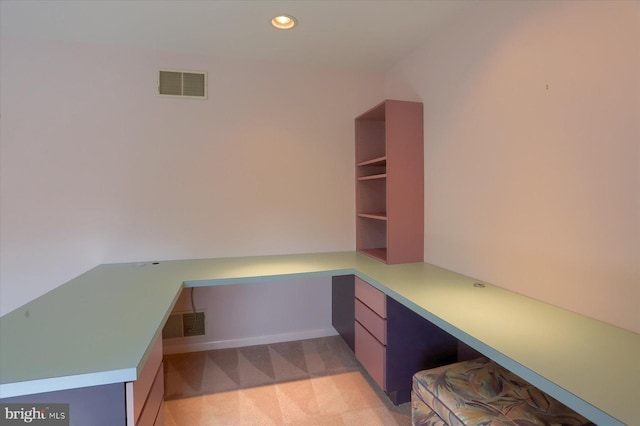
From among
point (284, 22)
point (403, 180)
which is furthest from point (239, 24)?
point (403, 180)

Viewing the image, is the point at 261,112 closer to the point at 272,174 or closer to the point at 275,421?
the point at 272,174

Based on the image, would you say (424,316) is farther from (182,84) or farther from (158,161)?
(182,84)

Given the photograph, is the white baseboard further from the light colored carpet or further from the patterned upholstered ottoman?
the patterned upholstered ottoman

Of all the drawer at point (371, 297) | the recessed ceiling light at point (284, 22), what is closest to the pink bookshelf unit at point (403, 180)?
the drawer at point (371, 297)

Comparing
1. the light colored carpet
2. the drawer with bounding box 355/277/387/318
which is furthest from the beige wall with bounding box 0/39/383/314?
the light colored carpet

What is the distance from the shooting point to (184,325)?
244 centimetres

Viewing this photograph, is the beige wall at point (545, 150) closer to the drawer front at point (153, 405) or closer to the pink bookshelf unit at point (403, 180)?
the pink bookshelf unit at point (403, 180)

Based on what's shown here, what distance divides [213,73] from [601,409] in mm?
2706

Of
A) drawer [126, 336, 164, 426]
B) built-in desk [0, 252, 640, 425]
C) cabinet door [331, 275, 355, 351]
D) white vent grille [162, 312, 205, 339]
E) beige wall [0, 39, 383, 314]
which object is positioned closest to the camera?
built-in desk [0, 252, 640, 425]

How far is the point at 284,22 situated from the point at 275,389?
7.75 feet

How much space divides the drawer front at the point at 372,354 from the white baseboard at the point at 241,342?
692 millimetres

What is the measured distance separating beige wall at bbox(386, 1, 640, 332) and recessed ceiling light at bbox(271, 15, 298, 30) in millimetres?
963

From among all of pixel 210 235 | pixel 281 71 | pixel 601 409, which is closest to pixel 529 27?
pixel 601 409

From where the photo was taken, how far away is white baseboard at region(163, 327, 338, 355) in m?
2.43
